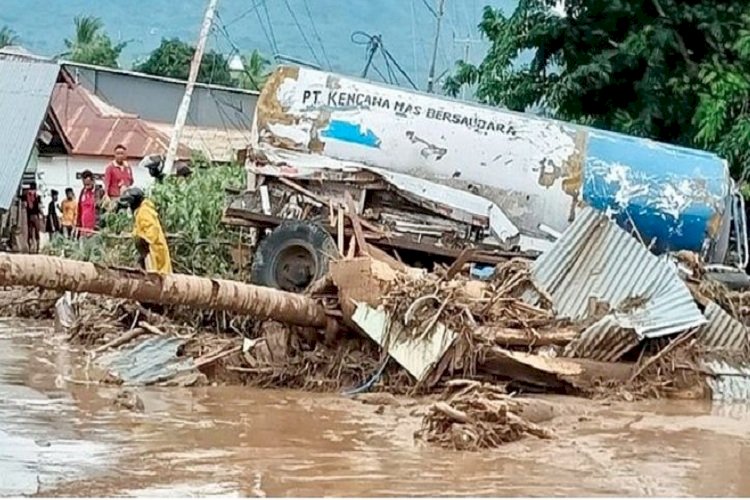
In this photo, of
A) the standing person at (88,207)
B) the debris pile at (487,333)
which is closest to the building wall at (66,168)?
the standing person at (88,207)

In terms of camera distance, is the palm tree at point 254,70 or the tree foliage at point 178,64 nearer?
the palm tree at point 254,70

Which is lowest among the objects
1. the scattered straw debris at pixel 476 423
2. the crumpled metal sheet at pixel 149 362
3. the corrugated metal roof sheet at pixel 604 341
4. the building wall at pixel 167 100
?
the crumpled metal sheet at pixel 149 362

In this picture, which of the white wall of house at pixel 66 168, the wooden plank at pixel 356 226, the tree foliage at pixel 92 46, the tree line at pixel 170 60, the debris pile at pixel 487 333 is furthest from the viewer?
the tree foliage at pixel 92 46

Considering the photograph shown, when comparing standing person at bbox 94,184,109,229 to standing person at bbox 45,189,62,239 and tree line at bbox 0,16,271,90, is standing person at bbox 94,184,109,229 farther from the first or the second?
tree line at bbox 0,16,271,90

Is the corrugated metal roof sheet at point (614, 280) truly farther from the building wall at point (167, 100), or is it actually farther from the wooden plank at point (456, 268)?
the building wall at point (167, 100)

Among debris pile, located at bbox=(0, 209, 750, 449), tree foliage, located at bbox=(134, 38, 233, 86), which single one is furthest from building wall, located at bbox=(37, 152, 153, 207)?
debris pile, located at bbox=(0, 209, 750, 449)

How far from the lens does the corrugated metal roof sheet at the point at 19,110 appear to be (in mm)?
20359

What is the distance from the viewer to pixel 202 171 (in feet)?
52.7

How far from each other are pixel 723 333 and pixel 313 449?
4642mm

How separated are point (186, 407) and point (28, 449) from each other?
A: 203 cm

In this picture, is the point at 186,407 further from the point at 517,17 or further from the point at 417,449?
the point at 517,17

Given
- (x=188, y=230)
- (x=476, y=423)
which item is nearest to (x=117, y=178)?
(x=188, y=230)

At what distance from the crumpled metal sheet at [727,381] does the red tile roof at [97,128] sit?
1792cm

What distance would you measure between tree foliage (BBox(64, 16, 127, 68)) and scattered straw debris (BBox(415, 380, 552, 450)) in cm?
3345
